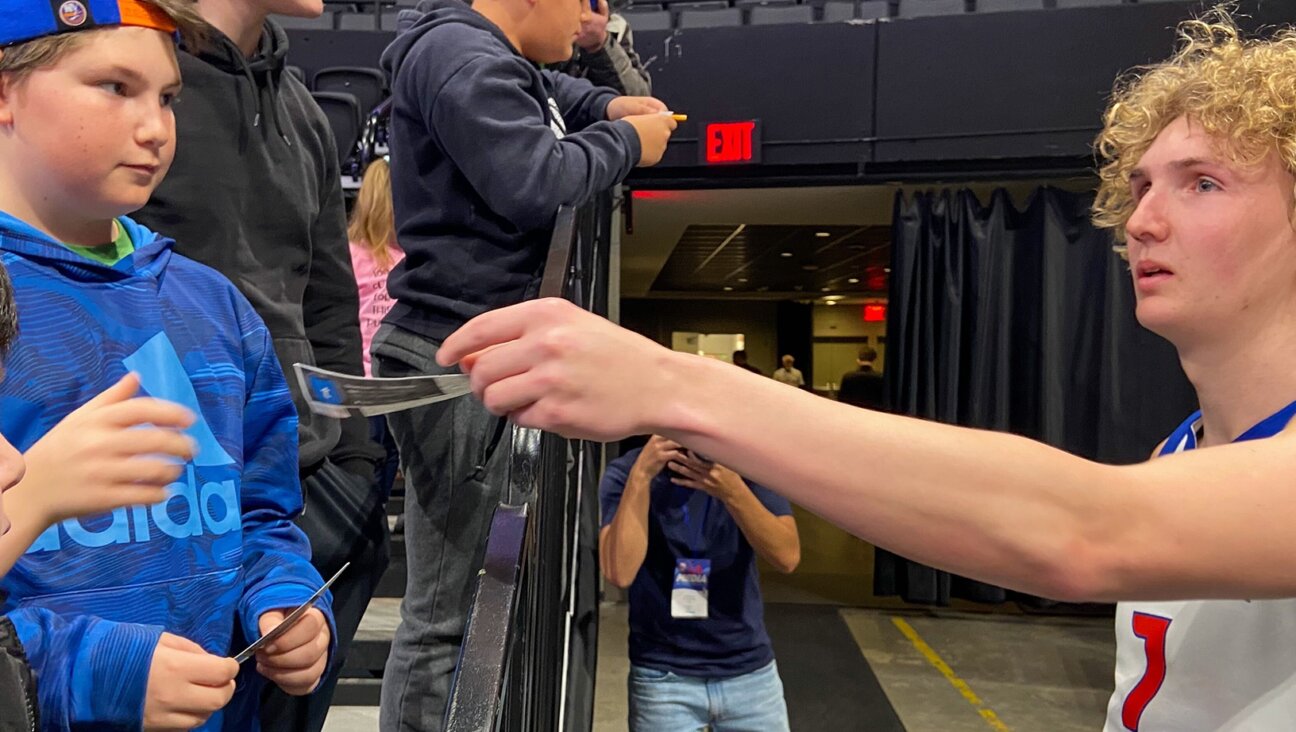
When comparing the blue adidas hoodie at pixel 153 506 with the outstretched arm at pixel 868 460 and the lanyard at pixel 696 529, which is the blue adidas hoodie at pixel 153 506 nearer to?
the outstretched arm at pixel 868 460

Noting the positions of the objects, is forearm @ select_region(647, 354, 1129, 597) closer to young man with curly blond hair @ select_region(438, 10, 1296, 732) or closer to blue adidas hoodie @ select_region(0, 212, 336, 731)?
young man with curly blond hair @ select_region(438, 10, 1296, 732)

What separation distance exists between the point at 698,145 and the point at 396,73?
4.18m

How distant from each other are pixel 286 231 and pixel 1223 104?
138cm

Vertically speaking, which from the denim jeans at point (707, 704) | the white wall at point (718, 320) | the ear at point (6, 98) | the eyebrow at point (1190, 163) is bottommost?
the denim jeans at point (707, 704)

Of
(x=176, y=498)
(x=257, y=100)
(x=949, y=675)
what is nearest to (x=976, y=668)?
(x=949, y=675)

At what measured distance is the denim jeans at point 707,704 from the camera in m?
2.56

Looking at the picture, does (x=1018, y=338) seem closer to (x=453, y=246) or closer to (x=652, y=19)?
(x=652, y=19)

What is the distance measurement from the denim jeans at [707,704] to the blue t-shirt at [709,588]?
29 mm

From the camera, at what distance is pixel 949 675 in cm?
545

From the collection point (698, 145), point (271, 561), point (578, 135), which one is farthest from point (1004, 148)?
point (271, 561)

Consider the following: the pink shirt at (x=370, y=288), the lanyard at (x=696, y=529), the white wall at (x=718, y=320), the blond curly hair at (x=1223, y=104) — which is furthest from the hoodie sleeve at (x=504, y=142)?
the white wall at (x=718, y=320)

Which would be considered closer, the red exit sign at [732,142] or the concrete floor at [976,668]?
the concrete floor at [976,668]

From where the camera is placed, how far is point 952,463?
2.53 ft

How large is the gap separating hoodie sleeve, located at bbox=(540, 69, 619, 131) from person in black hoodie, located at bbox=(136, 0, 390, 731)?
771mm
